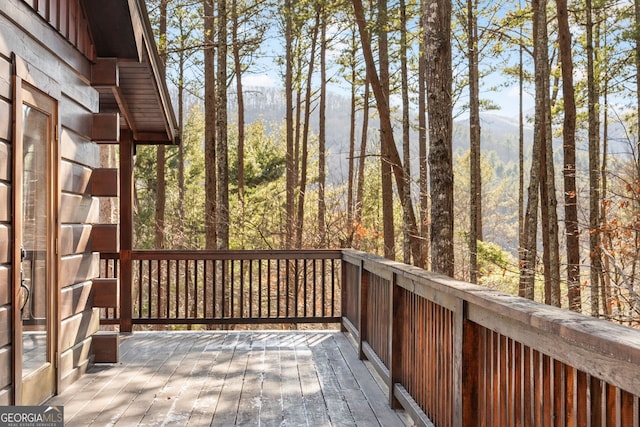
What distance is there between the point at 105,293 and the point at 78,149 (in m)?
1.36

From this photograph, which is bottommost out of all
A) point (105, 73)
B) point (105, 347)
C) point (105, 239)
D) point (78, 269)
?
point (105, 347)

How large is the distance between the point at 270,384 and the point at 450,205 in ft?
9.46

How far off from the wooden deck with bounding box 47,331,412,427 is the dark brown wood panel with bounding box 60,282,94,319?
590 mm

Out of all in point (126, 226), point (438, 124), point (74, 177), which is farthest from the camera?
point (126, 226)

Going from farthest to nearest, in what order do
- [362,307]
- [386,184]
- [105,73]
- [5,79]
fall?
[386,184] → [362,307] → [105,73] → [5,79]

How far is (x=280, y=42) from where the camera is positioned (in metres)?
19.9

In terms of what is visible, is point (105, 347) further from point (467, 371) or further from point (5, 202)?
point (467, 371)

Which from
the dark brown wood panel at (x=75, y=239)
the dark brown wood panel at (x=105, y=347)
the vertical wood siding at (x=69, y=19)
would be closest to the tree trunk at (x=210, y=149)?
the dark brown wood panel at (x=105, y=347)

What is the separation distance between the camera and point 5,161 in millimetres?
3756

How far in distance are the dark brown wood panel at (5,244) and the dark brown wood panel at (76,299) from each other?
1120 millimetres

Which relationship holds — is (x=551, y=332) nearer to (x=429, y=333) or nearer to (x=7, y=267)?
(x=429, y=333)

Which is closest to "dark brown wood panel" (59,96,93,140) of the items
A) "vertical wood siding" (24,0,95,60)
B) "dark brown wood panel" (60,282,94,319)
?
"vertical wood siding" (24,0,95,60)

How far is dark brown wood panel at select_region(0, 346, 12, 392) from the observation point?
12.1 ft

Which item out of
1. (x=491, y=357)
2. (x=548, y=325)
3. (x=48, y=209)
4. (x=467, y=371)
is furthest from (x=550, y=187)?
(x=548, y=325)
